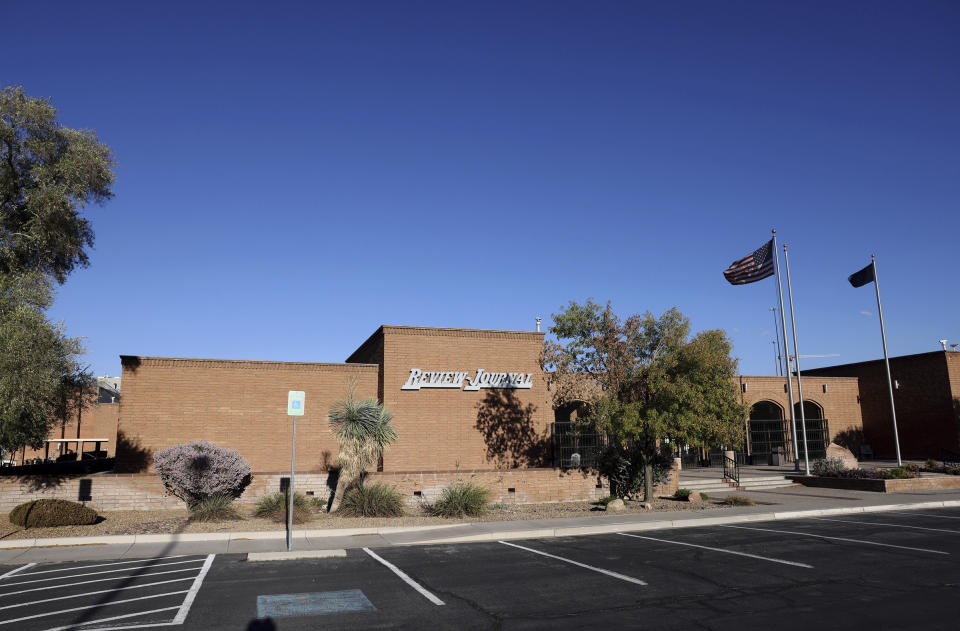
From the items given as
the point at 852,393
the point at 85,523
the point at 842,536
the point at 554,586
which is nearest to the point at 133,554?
the point at 85,523

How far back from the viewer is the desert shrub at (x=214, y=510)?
17.2 m

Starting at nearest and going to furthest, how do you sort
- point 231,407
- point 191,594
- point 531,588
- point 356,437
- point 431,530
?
point 191,594 < point 531,588 < point 431,530 < point 356,437 < point 231,407

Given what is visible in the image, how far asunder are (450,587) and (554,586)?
165 cm

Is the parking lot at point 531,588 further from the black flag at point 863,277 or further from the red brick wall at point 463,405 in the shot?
the black flag at point 863,277

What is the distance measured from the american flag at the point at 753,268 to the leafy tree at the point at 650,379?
32.2 feet

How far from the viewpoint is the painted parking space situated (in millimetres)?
8125

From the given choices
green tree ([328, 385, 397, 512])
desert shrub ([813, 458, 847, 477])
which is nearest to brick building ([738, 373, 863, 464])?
desert shrub ([813, 458, 847, 477])

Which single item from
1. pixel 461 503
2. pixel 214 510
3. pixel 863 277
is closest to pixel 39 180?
pixel 214 510

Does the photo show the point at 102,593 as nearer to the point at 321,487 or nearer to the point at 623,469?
the point at 321,487

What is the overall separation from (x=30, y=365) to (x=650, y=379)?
17934 mm

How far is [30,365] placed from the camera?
661 inches

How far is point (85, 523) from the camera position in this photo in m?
16.5

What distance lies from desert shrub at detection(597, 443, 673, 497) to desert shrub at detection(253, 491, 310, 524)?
10969 mm

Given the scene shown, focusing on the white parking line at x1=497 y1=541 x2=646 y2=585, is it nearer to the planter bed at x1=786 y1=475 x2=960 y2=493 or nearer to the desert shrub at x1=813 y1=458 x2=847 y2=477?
the planter bed at x1=786 y1=475 x2=960 y2=493
